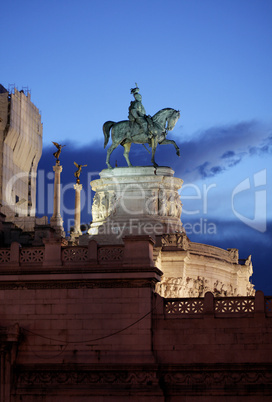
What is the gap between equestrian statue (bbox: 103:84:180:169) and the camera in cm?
4700

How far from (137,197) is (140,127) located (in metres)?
4.55

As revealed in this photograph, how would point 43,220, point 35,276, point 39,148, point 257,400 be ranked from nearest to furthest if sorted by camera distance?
point 257,400, point 35,276, point 43,220, point 39,148

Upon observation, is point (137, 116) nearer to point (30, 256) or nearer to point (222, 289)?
point (222, 289)

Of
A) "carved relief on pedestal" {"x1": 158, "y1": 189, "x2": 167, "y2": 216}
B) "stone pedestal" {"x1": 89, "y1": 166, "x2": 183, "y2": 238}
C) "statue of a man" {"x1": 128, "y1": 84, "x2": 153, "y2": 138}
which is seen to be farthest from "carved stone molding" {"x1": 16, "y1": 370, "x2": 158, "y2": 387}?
"statue of a man" {"x1": 128, "y1": 84, "x2": 153, "y2": 138}

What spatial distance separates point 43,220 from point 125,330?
27.3 metres

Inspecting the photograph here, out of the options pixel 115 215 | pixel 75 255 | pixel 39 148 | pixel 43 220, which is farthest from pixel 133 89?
pixel 39 148

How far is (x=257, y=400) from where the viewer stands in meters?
26.4

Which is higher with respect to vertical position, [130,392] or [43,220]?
[43,220]

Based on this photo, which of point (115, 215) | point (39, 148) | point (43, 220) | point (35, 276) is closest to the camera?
point (35, 276)

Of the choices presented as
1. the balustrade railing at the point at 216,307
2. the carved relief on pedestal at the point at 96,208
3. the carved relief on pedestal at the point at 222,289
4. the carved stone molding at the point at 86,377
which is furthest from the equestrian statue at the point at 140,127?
the carved stone molding at the point at 86,377

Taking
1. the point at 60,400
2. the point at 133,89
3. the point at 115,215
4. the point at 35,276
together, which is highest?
the point at 133,89

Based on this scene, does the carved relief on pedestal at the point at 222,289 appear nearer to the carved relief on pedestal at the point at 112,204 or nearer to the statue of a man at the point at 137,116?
the carved relief on pedestal at the point at 112,204

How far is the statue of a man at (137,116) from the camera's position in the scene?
4688 cm

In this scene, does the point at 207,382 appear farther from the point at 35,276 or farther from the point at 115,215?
the point at 115,215
